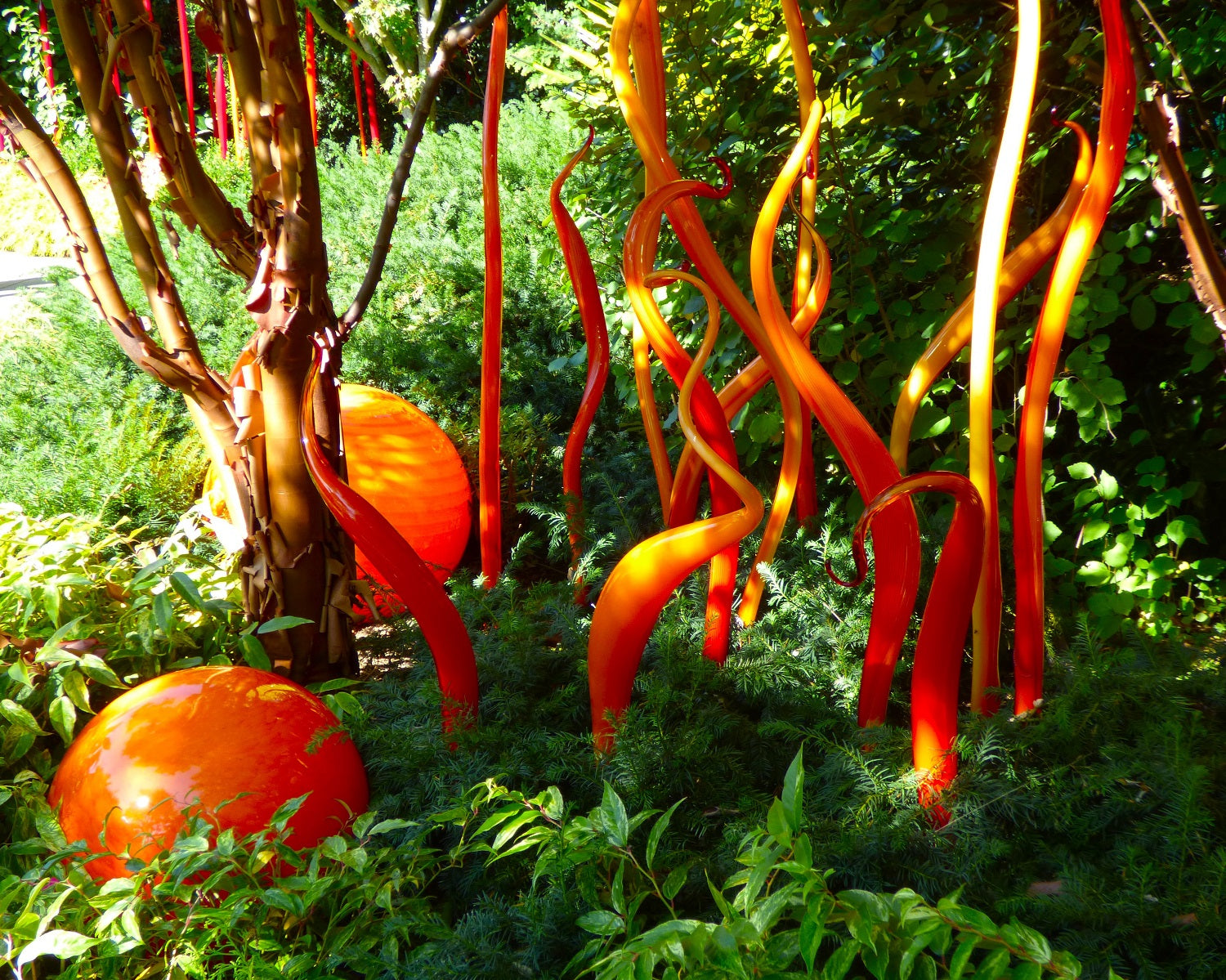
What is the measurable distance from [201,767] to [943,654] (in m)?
1.07

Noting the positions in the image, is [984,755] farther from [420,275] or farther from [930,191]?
[420,275]

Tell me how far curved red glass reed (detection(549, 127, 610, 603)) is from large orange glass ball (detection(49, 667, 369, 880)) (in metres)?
0.63

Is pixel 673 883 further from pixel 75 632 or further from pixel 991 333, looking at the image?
pixel 75 632

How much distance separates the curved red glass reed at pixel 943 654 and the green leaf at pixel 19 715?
A: 130 cm

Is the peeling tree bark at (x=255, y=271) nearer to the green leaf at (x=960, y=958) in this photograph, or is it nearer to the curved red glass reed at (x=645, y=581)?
the curved red glass reed at (x=645, y=581)

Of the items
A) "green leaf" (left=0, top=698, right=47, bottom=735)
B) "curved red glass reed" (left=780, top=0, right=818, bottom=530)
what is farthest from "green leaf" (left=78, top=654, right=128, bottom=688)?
"curved red glass reed" (left=780, top=0, right=818, bottom=530)

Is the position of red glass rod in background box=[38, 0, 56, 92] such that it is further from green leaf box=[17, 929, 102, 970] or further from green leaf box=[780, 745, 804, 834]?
green leaf box=[780, 745, 804, 834]

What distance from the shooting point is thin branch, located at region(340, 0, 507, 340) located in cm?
173

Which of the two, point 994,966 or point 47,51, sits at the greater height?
point 47,51

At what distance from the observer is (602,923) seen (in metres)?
0.89

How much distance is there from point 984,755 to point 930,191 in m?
1.46

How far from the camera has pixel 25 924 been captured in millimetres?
1018

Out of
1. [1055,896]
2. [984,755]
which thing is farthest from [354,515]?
[1055,896]

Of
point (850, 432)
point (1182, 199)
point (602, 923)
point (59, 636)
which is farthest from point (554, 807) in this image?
point (1182, 199)
